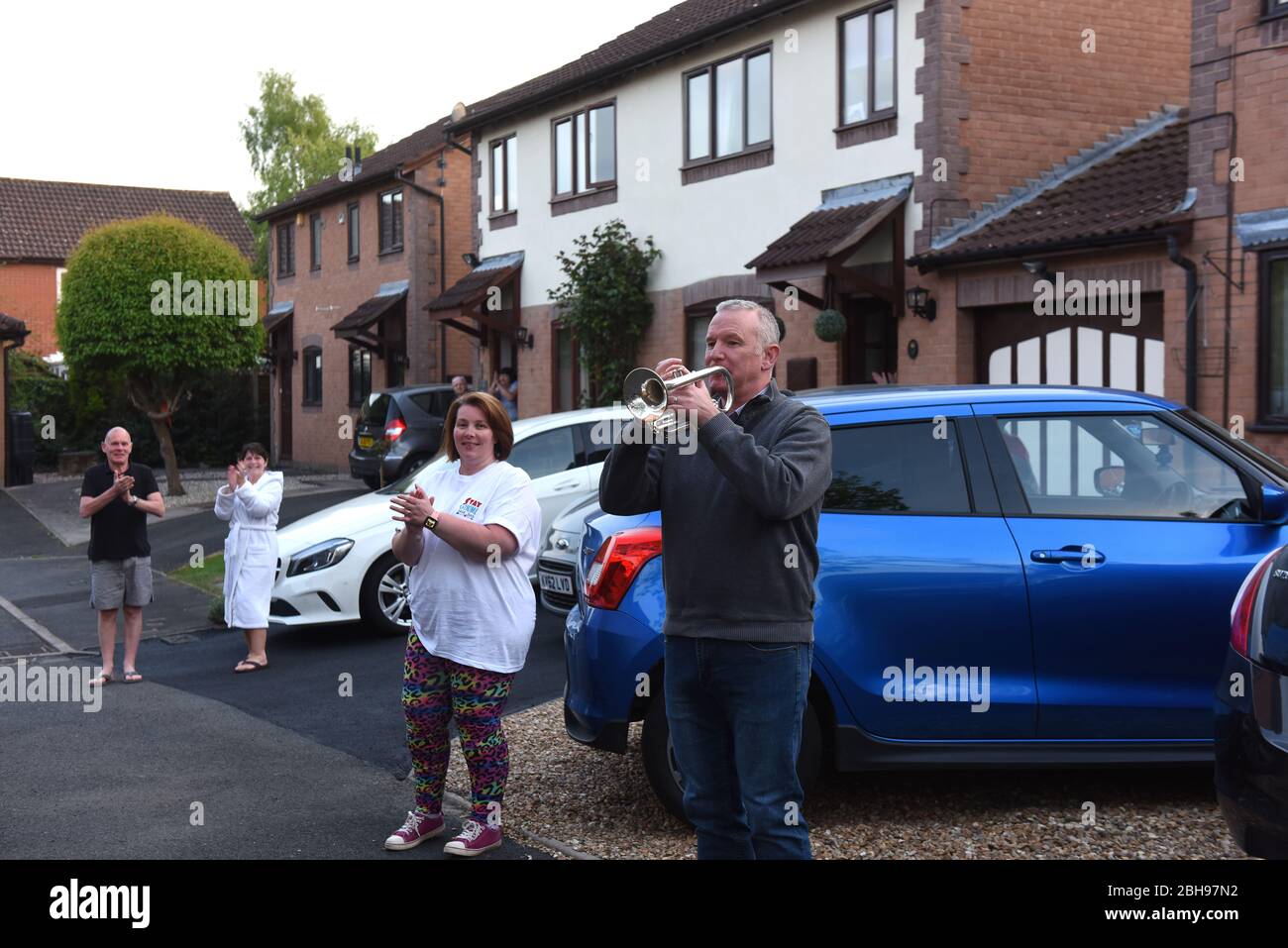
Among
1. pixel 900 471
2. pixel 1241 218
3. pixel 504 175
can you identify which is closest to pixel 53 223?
pixel 504 175

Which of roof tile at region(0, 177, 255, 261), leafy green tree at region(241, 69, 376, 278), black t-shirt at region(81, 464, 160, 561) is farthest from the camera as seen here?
leafy green tree at region(241, 69, 376, 278)

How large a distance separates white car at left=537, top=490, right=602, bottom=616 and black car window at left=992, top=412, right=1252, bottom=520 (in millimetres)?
4140

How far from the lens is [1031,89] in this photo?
52.5ft

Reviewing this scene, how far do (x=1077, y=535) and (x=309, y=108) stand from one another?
2009 inches

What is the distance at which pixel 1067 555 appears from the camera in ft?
17.9

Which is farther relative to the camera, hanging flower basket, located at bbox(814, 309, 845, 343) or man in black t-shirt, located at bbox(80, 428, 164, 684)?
hanging flower basket, located at bbox(814, 309, 845, 343)

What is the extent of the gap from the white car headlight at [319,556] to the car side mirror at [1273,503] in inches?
274

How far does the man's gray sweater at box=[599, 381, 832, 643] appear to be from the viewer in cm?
388

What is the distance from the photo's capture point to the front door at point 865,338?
1636 centimetres
